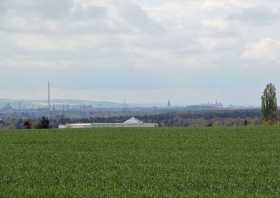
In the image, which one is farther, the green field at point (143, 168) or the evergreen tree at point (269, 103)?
the evergreen tree at point (269, 103)

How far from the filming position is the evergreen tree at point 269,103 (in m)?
74.2

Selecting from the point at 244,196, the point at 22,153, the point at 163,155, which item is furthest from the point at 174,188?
the point at 22,153

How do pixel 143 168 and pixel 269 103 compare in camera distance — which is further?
pixel 269 103

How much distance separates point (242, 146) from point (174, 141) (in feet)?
17.6

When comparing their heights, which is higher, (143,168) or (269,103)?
(269,103)

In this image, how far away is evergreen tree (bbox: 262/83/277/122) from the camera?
7419 centimetres

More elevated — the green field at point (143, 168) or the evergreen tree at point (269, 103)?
the evergreen tree at point (269, 103)

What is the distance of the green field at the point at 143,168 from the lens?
685 inches

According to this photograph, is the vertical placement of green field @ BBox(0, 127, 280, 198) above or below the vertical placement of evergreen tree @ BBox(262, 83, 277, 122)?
below

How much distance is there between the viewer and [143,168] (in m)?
23.2

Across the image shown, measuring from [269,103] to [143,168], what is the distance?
5316 centimetres

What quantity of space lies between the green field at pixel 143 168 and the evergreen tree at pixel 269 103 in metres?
35.8

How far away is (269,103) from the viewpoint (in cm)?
7438

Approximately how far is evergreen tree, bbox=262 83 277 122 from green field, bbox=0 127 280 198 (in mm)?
35837
